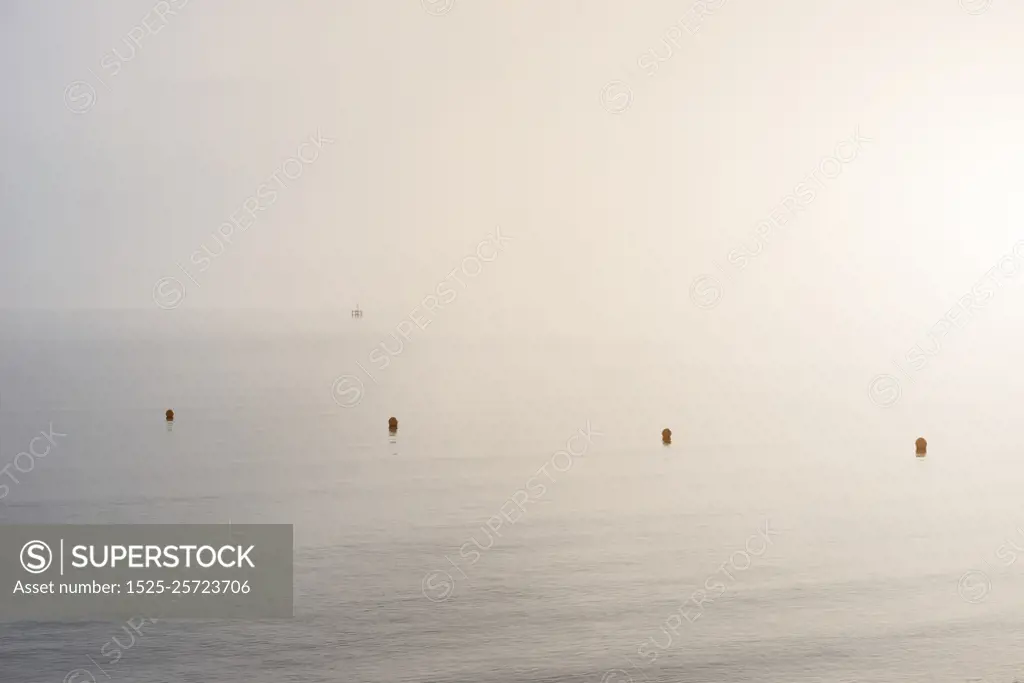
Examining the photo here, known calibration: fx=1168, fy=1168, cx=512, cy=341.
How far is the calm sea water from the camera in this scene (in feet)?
70.3

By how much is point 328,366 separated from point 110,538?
53.3m

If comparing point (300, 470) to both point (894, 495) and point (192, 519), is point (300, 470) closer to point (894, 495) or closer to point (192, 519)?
point (192, 519)

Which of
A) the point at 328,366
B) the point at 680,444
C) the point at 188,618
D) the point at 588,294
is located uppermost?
the point at 588,294

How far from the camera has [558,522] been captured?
31.8m

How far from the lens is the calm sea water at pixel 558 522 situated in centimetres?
2142

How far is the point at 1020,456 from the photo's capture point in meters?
44.9

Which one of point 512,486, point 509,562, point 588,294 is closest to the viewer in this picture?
point 509,562

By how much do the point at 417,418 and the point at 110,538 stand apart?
23830 millimetres

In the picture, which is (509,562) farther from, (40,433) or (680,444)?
(40,433)

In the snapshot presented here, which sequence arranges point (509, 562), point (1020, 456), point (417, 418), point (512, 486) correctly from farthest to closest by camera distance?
point (417, 418) → point (1020, 456) → point (512, 486) → point (509, 562)

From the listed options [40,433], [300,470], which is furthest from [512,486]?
[40,433]

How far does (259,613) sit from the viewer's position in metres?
23.7

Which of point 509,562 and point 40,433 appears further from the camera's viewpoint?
point 40,433

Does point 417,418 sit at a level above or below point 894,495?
above
